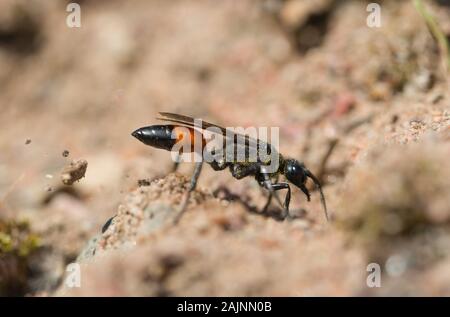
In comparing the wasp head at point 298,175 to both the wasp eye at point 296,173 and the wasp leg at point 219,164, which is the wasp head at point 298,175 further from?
the wasp leg at point 219,164

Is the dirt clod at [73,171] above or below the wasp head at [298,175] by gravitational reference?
above

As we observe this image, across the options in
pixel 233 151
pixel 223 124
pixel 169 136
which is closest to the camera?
pixel 169 136

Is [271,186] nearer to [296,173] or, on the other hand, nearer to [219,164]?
[296,173]

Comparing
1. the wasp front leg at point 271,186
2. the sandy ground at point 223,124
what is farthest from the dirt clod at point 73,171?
the wasp front leg at point 271,186

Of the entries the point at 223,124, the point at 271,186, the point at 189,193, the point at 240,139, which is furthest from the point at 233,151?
the point at 223,124

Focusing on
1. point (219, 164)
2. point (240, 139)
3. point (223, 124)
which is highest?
point (223, 124)

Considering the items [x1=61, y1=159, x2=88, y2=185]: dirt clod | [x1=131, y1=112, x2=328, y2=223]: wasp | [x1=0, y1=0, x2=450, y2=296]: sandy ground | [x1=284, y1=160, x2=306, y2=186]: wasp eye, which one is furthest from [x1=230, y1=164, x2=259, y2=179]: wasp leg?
[x1=61, y1=159, x2=88, y2=185]: dirt clod
